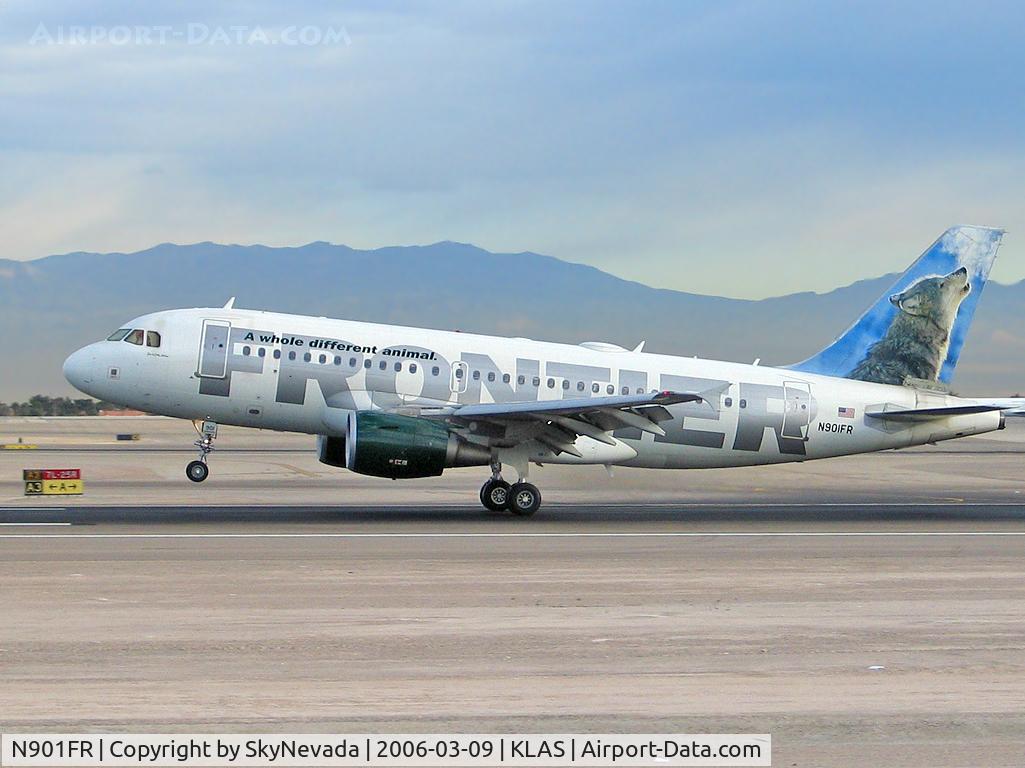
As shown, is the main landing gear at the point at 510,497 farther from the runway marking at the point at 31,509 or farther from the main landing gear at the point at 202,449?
the runway marking at the point at 31,509

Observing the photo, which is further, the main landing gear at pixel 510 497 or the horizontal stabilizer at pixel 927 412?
the horizontal stabilizer at pixel 927 412

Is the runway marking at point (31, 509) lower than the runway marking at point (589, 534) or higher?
lower

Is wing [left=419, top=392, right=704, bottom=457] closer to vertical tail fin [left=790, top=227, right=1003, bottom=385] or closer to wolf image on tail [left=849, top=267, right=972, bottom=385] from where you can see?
vertical tail fin [left=790, top=227, right=1003, bottom=385]

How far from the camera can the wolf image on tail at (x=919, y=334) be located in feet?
102

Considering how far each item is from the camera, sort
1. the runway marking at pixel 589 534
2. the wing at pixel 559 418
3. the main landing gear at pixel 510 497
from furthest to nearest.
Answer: the main landing gear at pixel 510 497 < the wing at pixel 559 418 < the runway marking at pixel 589 534

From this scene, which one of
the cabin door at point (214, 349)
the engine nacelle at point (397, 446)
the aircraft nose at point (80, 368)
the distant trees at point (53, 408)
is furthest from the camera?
the distant trees at point (53, 408)

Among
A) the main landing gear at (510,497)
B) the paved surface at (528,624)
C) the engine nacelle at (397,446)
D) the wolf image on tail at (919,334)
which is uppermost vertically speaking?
the wolf image on tail at (919,334)

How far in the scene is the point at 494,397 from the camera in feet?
92.0

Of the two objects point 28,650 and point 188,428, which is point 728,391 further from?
point 188,428

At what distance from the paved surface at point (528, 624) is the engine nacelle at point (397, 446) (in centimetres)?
114

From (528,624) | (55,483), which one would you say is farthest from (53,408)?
(528,624)

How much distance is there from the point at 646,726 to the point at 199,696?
365cm

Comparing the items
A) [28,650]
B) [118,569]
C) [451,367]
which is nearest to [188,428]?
[451,367]

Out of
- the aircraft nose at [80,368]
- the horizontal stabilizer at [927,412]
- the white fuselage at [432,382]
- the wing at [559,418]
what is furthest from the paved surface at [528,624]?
the aircraft nose at [80,368]
